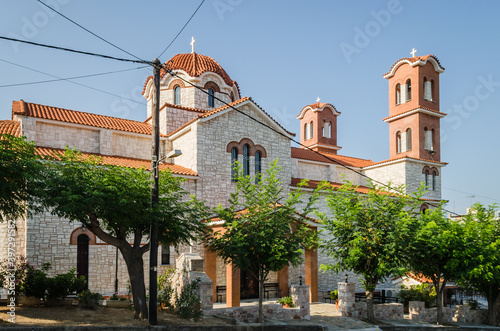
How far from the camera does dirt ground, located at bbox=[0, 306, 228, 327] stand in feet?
41.0

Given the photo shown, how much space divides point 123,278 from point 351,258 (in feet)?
34.2

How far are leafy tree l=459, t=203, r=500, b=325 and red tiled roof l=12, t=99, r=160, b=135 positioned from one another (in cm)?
1748

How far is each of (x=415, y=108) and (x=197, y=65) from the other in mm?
16379

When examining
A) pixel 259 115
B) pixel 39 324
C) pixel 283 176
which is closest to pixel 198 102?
pixel 259 115

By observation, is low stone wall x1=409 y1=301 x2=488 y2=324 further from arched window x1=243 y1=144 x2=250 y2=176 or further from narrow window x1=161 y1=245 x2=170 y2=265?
narrow window x1=161 y1=245 x2=170 y2=265

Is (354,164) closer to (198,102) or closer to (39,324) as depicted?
(198,102)

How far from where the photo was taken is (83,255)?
19.8 m

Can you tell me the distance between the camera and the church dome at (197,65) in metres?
28.9

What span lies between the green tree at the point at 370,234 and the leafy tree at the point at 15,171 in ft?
34.0

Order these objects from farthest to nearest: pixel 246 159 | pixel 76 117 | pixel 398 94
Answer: pixel 398 94
pixel 246 159
pixel 76 117

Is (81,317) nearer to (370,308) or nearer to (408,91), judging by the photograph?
(370,308)

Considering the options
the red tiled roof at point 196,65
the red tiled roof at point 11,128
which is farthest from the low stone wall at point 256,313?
the red tiled roof at point 196,65

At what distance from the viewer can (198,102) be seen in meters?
28.5

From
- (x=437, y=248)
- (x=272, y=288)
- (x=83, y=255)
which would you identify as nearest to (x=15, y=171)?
(x=83, y=255)
